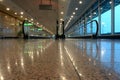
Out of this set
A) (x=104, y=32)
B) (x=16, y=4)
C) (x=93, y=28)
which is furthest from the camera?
(x=16, y=4)

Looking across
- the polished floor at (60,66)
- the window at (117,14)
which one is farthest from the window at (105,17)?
the polished floor at (60,66)

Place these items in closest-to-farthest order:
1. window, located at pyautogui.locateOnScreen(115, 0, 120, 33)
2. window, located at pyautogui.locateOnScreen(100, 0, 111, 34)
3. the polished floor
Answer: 1. the polished floor
2. window, located at pyautogui.locateOnScreen(115, 0, 120, 33)
3. window, located at pyautogui.locateOnScreen(100, 0, 111, 34)

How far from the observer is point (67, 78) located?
1.11 meters

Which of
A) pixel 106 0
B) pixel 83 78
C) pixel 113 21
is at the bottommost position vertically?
pixel 83 78

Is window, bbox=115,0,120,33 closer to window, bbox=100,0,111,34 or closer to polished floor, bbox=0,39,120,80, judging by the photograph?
window, bbox=100,0,111,34

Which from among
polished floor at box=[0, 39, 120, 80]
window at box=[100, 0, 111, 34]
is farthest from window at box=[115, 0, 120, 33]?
polished floor at box=[0, 39, 120, 80]

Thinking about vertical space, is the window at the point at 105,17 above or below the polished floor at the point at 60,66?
above

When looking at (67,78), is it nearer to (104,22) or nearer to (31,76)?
(31,76)

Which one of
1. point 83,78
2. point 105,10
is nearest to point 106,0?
point 105,10

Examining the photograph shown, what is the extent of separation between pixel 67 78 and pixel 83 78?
0.08 meters

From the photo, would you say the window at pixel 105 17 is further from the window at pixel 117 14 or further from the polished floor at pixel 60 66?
the polished floor at pixel 60 66

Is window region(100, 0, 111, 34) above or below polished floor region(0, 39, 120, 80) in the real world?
above

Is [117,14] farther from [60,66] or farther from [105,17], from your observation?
[60,66]

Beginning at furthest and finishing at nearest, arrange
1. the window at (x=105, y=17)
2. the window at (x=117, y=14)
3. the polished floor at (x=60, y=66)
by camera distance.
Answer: the window at (x=105, y=17) < the window at (x=117, y=14) < the polished floor at (x=60, y=66)
